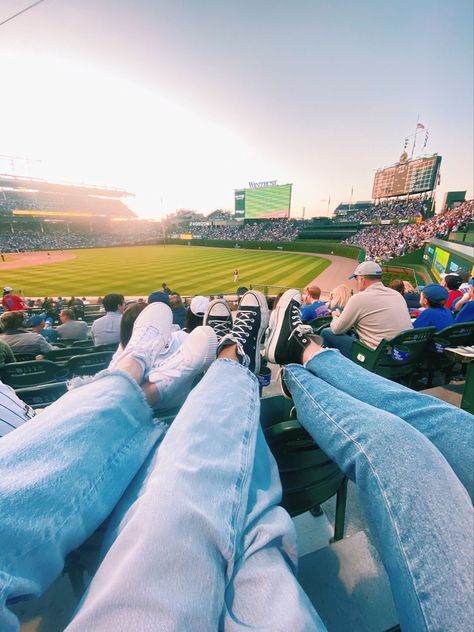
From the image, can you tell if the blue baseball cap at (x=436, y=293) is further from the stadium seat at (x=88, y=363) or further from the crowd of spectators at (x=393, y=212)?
the crowd of spectators at (x=393, y=212)

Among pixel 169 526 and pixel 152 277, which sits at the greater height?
pixel 169 526

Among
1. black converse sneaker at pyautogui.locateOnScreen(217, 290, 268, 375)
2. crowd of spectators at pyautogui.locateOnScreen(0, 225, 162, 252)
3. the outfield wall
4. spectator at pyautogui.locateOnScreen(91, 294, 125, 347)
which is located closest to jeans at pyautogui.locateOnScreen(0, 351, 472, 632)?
black converse sneaker at pyautogui.locateOnScreen(217, 290, 268, 375)

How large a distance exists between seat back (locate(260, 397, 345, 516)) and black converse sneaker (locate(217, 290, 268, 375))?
0.84 m

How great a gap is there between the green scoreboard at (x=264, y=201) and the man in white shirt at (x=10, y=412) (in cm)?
5497

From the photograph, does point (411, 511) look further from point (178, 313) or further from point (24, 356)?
point (178, 313)

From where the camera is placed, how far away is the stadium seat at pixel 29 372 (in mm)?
3266

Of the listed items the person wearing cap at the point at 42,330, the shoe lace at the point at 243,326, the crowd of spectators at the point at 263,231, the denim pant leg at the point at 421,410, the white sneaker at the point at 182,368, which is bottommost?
the person wearing cap at the point at 42,330

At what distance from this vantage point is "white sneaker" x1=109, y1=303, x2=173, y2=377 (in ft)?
6.31

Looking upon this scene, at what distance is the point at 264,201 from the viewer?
176 feet

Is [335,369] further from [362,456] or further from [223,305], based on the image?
[223,305]

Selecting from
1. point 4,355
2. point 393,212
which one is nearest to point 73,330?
point 4,355

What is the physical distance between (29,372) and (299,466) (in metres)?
3.59

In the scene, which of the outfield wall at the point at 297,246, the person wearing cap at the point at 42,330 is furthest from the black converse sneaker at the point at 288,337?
the outfield wall at the point at 297,246

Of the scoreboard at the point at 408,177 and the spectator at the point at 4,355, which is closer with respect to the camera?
the spectator at the point at 4,355
